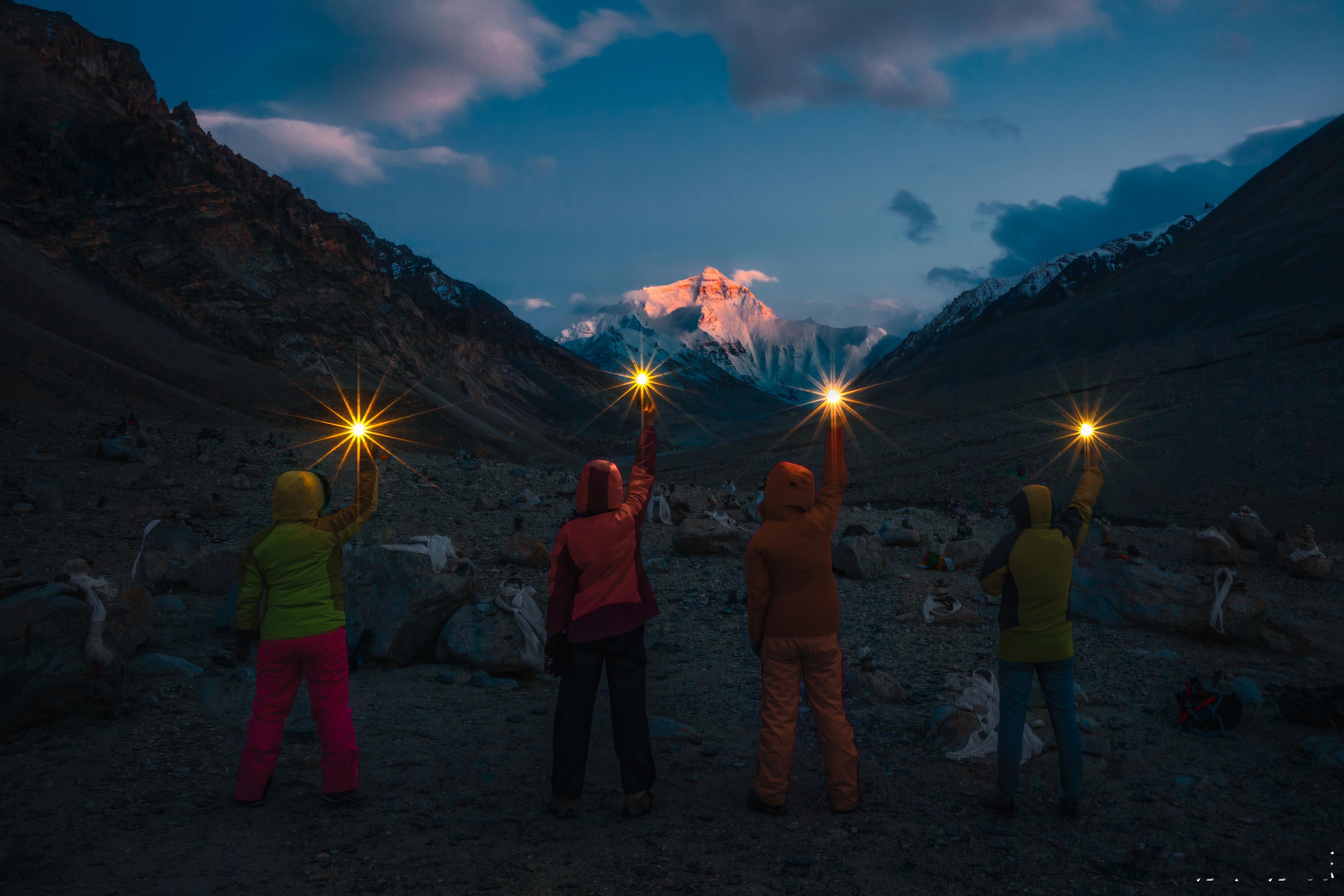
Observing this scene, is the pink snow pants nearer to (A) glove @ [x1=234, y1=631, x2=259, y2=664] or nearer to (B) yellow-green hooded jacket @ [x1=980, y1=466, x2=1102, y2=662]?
(A) glove @ [x1=234, y1=631, x2=259, y2=664]

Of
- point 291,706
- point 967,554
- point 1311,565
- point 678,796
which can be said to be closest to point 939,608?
point 967,554

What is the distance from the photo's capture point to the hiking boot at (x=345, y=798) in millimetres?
3816

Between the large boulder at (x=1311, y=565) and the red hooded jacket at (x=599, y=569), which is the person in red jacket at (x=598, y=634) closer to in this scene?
the red hooded jacket at (x=599, y=569)

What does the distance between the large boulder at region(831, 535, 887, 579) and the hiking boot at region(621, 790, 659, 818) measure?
21.6 ft

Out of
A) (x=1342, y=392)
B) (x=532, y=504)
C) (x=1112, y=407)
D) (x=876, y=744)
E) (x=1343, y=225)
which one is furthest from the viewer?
(x=1343, y=225)

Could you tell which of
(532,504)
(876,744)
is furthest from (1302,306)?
(876,744)

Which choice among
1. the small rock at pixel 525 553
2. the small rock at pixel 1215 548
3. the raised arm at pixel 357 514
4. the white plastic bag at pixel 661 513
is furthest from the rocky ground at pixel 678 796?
the white plastic bag at pixel 661 513

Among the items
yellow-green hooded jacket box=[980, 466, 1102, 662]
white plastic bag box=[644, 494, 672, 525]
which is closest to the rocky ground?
yellow-green hooded jacket box=[980, 466, 1102, 662]

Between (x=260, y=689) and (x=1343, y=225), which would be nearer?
(x=260, y=689)

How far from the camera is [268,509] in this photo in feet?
39.4

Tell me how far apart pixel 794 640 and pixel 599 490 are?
1.36m

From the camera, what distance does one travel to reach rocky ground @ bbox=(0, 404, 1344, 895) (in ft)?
10.7

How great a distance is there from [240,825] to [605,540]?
2.26 m

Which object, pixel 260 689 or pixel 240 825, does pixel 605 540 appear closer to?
pixel 260 689
